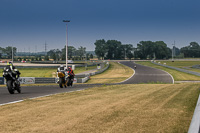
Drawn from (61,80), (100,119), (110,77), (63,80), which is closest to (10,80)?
(61,80)

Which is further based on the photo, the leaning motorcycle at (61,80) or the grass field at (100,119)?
the leaning motorcycle at (61,80)

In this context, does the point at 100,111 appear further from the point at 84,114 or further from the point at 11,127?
the point at 11,127

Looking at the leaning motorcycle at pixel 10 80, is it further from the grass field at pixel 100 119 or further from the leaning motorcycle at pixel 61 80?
the grass field at pixel 100 119

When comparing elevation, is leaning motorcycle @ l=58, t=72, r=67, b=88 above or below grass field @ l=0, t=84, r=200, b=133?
below

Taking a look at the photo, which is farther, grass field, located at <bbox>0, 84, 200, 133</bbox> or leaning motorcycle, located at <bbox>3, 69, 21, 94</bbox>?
leaning motorcycle, located at <bbox>3, 69, 21, 94</bbox>

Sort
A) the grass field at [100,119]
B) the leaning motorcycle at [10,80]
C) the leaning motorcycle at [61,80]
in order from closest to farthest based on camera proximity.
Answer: the grass field at [100,119], the leaning motorcycle at [10,80], the leaning motorcycle at [61,80]

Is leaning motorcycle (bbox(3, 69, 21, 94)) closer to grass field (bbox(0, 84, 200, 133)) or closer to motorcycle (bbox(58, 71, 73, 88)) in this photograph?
motorcycle (bbox(58, 71, 73, 88))

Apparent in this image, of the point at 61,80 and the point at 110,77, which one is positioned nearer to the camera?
the point at 61,80

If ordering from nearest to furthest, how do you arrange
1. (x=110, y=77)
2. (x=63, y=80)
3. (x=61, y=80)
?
(x=61, y=80) → (x=63, y=80) → (x=110, y=77)

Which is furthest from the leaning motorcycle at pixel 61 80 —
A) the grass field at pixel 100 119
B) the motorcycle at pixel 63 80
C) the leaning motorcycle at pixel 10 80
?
the grass field at pixel 100 119

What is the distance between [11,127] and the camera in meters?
5.08

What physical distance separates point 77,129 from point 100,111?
1.71 meters

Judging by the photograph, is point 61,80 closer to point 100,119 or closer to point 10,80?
point 10,80

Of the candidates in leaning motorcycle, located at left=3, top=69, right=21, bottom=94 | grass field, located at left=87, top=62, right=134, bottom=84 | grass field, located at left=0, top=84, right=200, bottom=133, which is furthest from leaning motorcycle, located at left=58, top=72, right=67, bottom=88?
grass field, located at left=87, top=62, right=134, bottom=84
